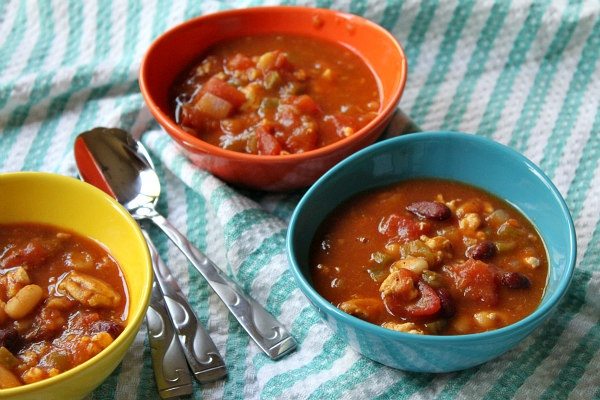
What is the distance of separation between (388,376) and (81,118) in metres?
1.76

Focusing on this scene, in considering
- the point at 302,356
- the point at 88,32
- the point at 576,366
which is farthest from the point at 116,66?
the point at 576,366

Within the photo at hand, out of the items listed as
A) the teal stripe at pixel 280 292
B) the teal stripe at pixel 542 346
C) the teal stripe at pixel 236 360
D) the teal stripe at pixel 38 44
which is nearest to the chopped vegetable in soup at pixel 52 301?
the teal stripe at pixel 236 360

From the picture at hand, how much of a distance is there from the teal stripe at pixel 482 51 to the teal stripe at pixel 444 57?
9 cm

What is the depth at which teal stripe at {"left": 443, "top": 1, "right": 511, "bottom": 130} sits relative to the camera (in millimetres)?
3504

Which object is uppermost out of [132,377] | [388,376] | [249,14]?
[249,14]

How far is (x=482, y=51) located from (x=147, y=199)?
5.23 ft

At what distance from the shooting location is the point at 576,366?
2.47m

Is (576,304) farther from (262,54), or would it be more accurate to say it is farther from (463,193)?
(262,54)

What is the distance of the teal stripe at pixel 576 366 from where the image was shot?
7.88ft

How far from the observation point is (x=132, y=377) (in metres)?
2.49

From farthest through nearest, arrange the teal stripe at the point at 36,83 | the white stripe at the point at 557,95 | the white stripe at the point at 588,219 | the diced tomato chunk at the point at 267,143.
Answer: the teal stripe at the point at 36,83
the white stripe at the point at 557,95
the diced tomato chunk at the point at 267,143
the white stripe at the point at 588,219

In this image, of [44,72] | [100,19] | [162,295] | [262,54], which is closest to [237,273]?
[162,295]

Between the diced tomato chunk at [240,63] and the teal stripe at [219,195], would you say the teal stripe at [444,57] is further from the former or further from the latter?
the teal stripe at [219,195]

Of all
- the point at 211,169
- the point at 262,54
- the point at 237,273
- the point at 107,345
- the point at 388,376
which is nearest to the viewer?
the point at 107,345
